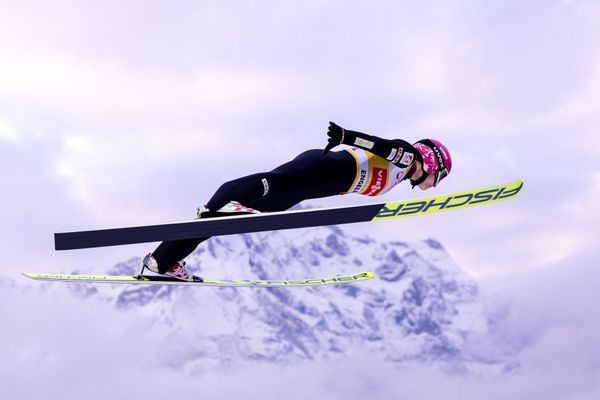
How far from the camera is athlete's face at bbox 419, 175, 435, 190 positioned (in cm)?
1262

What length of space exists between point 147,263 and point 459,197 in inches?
184

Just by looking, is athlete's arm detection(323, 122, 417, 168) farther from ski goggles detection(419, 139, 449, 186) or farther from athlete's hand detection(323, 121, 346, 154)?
ski goggles detection(419, 139, 449, 186)

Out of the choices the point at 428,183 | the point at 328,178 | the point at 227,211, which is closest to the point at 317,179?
the point at 328,178

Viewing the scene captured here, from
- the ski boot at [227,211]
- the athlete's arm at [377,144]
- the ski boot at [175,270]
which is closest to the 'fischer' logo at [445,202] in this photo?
the athlete's arm at [377,144]

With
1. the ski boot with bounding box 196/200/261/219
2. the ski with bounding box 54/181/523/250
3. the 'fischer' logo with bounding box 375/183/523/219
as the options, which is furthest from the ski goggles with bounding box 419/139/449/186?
the ski boot with bounding box 196/200/261/219

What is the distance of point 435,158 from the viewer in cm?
1256

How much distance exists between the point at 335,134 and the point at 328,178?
121 cm

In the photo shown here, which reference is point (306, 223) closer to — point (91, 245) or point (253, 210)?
point (253, 210)

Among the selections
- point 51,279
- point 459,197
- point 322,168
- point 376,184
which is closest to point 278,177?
point 322,168

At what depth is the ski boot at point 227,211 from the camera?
10.9 metres

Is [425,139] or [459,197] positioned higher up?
[425,139]

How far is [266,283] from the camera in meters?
14.1

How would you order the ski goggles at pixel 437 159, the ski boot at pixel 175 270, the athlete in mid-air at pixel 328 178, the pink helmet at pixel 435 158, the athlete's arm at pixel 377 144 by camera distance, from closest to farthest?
1. the athlete's arm at pixel 377 144
2. the athlete in mid-air at pixel 328 178
3. the ski boot at pixel 175 270
4. the pink helmet at pixel 435 158
5. the ski goggles at pixel 437 159

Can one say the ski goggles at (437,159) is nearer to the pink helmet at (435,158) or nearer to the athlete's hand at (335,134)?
the pink helmet at (435,158)
